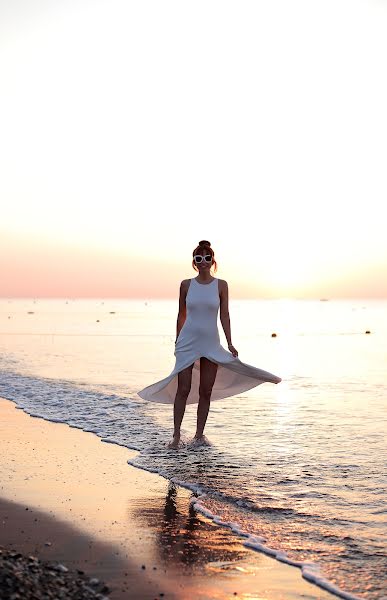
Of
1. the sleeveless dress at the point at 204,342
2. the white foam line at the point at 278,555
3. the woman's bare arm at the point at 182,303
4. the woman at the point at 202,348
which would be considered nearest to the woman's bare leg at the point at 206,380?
the woman at the point at 202,348

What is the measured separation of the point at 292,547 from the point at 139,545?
1.35 metres

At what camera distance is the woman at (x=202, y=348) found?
977 cm

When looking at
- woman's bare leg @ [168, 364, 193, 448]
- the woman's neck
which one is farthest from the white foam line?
the woman's neck

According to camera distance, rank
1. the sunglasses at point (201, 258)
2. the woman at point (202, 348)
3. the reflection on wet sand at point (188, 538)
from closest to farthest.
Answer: the reflection on wet sand at point (188, 538) → the sunglasses at point (201, 258) → the woman at point (202, 348)

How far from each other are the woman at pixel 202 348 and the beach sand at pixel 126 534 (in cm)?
150

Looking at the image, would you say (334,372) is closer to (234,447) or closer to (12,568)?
(234,447)

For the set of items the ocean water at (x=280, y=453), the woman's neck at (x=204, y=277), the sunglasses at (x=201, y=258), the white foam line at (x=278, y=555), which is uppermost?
the sunglasses at (x=201, y=258)

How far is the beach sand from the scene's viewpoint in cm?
496

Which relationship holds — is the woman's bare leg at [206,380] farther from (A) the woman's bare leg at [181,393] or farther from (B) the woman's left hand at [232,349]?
(B) the woman's left hand at [232,349]

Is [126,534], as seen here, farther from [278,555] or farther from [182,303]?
[182,303]

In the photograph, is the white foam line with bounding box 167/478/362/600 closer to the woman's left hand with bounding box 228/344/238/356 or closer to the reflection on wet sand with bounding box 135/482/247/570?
the reflection on wet sand with bounding box 135/482/247/570

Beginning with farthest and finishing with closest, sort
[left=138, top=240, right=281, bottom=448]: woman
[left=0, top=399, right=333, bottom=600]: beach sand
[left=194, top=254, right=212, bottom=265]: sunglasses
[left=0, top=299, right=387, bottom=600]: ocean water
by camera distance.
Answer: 1. [left=138, top=240, right=281, bottom=448]: woman
2. [left=194, top=254, right=212, bottom=265]: sunglasses
3. [left=0, top=299, right=387, bottom=600]: ocean water
4. [left=0, top=399, right=333, bottom=600]: beach sand

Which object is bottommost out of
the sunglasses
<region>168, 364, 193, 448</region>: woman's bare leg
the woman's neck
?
<region>168, 364, 193, 448</region>: woman's bare leg

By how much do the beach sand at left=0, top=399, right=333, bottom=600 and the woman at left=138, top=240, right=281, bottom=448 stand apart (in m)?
1.50
